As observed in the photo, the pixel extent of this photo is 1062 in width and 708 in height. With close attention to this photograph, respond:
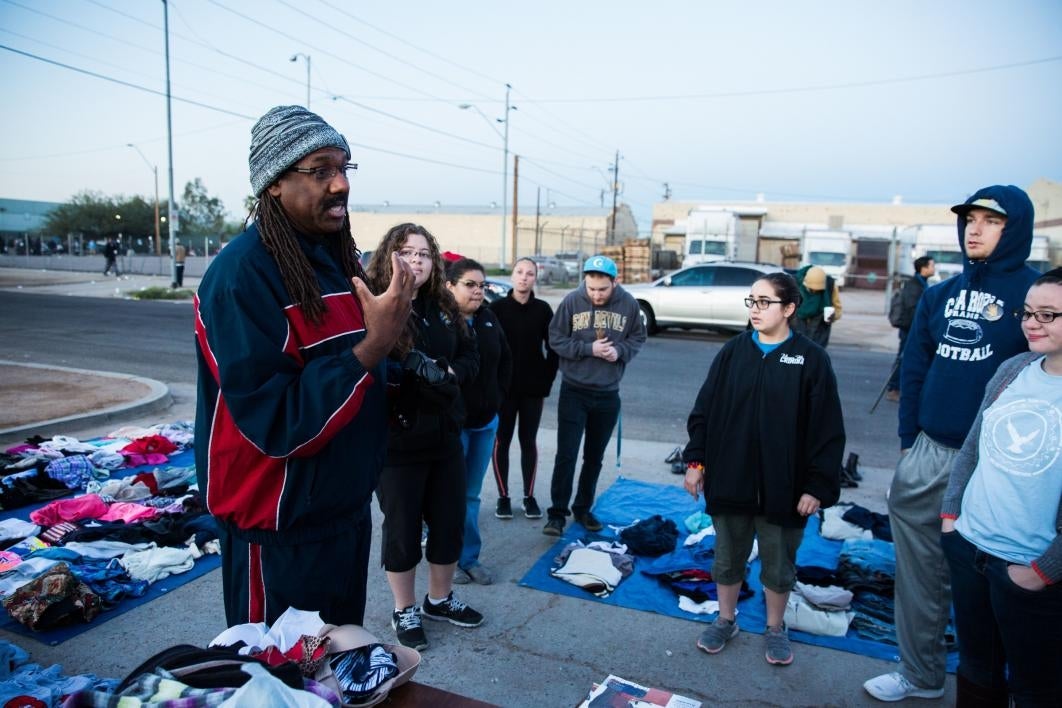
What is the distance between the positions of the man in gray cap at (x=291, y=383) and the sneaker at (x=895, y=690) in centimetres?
246

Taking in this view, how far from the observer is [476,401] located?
4203mm

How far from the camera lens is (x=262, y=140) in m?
1.98

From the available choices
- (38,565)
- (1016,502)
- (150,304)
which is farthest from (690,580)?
(150,304)

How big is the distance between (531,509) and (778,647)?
7.31ft

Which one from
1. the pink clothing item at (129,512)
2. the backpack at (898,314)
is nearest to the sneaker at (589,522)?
the pink clothing item at (129,512)

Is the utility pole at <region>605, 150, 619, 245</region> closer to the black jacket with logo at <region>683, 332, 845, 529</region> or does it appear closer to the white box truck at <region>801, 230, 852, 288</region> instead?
the white box truck at <region>801, 230, 852, 288</region>

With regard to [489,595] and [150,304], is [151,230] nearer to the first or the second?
[150,304]

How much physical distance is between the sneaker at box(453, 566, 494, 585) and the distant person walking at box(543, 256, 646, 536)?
841 mm

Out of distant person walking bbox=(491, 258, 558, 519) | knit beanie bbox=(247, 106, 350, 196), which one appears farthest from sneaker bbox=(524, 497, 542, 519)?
knit beanie bbox=(247, 106, 350, 196)

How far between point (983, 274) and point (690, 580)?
89.7 inches

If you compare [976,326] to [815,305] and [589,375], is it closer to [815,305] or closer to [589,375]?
[589,375]

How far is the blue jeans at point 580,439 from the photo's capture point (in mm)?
5020

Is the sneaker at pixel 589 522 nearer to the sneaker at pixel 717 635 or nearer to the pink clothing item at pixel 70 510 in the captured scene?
the sneaker at pixel 717 635

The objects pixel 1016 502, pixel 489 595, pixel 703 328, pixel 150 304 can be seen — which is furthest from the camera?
pixel 150 304
